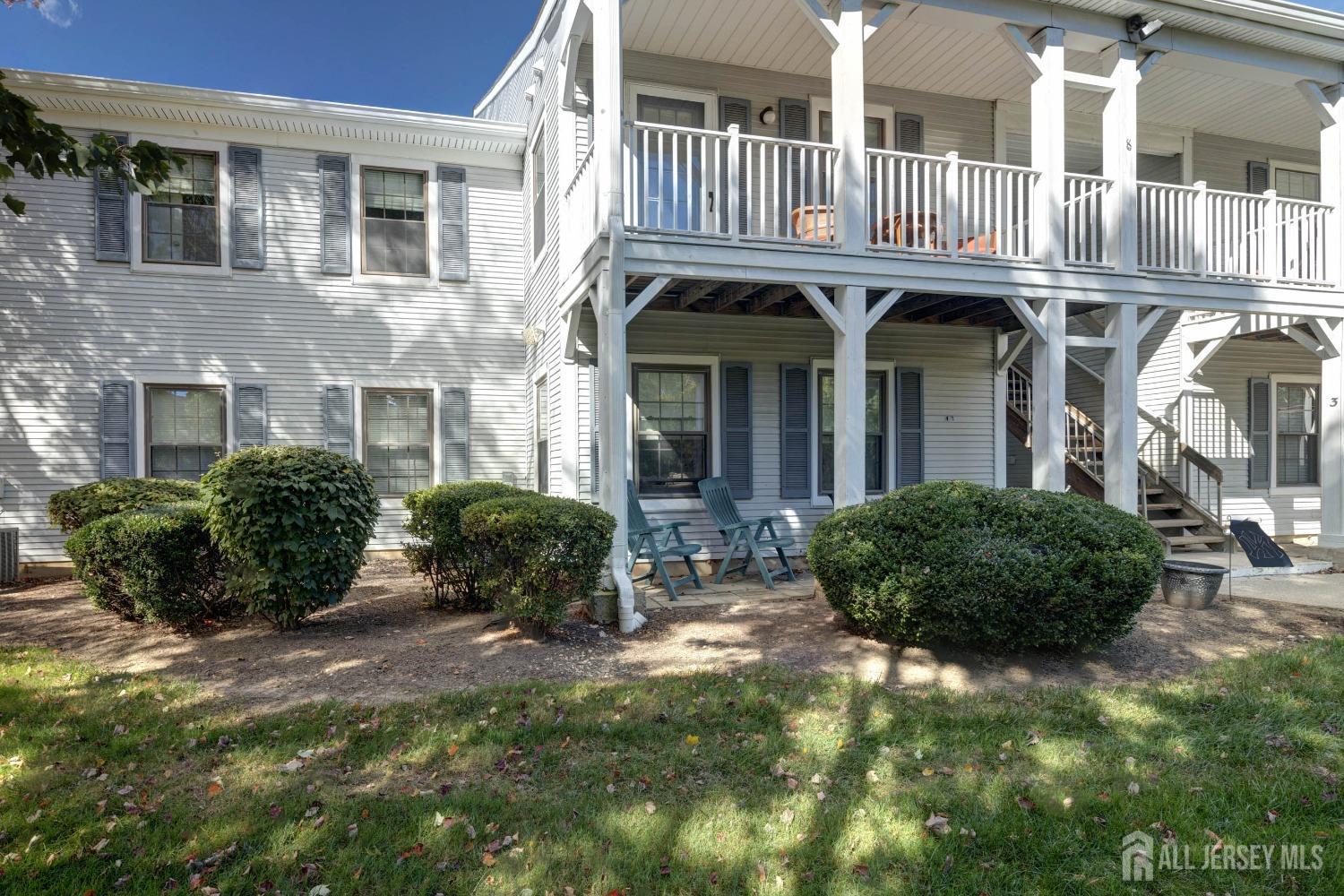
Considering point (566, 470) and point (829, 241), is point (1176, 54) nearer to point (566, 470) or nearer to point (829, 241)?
point (829, 241)

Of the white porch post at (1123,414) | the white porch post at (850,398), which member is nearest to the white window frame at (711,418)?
the white porch post at (850,398)

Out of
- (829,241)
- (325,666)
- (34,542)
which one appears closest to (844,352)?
(829,241)

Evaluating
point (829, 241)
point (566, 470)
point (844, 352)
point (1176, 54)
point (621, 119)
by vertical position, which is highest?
point (1176, 54)

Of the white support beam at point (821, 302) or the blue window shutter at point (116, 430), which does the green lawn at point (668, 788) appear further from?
the blue window shutter at point (116, 430)

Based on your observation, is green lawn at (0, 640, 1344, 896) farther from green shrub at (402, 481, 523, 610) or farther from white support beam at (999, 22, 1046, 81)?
white support beam at (999, 22, 1046, 81)

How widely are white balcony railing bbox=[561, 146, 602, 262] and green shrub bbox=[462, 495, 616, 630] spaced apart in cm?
253

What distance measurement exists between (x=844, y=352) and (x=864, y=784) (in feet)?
14.5

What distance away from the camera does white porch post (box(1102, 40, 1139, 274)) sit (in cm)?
776

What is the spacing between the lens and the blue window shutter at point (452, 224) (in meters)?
9.99

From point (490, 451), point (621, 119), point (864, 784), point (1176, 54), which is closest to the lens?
point (864, 784)

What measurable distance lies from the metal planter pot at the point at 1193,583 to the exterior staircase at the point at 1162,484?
3.10 metres

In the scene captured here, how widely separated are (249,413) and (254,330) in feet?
3.44

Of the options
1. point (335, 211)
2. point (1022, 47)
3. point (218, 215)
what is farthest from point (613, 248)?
point (218, 215)

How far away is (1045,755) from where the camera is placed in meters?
3.60
